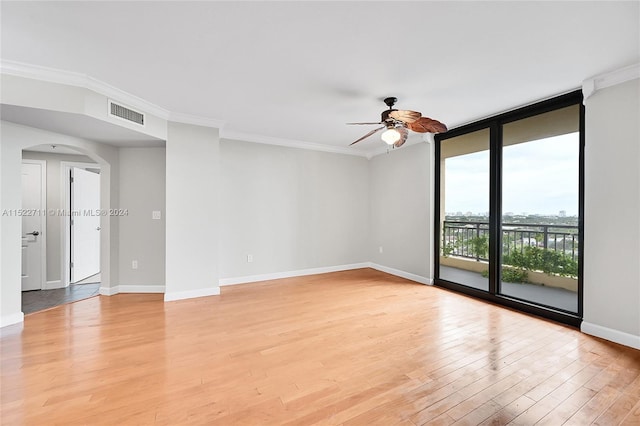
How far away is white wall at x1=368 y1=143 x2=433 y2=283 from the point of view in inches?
189

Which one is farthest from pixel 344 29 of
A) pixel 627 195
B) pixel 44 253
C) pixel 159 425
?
pixel 44 253

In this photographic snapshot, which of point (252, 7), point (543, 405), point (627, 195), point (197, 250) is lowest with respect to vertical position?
point (543, 405)

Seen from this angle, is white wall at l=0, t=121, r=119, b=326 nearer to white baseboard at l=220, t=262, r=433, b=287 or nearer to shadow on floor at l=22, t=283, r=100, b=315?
shadow on floor at l=22, t=283, r=100, b=315

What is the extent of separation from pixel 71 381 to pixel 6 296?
1915 mm

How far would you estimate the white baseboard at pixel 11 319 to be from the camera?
295 centimetres

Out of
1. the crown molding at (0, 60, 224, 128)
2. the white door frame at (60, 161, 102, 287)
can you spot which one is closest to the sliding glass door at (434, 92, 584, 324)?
the crown molding at (0, 60, 224, 128)

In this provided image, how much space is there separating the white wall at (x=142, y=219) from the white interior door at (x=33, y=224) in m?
1.51

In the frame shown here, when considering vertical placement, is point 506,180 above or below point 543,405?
above

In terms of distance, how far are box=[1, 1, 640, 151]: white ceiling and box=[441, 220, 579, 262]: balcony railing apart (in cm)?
212

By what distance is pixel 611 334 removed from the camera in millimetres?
2658

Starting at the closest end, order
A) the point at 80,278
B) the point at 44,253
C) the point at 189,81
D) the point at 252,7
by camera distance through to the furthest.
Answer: the point at 252,7
the point at 189,81
the point at 44,253
the point at 80,278

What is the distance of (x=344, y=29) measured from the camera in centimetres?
197

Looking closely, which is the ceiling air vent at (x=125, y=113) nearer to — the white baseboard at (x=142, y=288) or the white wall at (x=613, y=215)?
the white baseboard at (x=142, y=288)

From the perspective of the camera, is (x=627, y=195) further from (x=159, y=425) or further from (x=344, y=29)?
(x=159, y=425)
